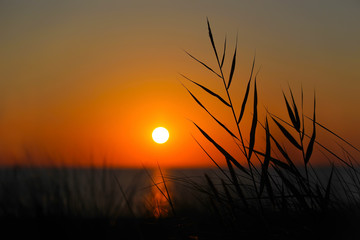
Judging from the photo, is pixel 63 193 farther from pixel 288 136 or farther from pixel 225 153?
pixel 288 136

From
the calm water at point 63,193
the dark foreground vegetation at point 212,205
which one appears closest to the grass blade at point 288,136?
the dark foreground vegetation at point 212,205

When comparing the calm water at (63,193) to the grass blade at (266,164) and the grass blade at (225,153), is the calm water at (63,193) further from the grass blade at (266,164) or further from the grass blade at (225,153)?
the grass blade at (266,164)

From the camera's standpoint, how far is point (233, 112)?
1.70 metres

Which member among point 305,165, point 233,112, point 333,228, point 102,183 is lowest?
point 333,228

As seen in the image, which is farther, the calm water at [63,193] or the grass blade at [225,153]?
the grass blade at [225,153]

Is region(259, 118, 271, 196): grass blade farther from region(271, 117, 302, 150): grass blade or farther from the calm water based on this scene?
the calm water

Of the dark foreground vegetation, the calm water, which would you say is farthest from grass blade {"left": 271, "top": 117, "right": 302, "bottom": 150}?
the calm water

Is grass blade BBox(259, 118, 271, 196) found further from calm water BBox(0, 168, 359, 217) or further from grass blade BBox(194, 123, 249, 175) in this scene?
calm water BBox(0, 168, 359, 217)

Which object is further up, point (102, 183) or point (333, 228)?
point (102, 183)

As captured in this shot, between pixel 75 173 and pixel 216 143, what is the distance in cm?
63

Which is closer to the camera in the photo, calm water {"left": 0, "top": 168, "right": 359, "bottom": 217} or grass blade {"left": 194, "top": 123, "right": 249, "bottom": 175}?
calm water {"left": 0, "top": 168, "right": 359, "bottom": 217}

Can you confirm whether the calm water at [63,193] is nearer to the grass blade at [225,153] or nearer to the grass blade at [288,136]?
the grass blade at [225,153]

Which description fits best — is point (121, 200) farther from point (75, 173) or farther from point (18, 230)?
point (18, 230)

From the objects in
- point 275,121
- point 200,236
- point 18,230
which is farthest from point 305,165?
point 18,230
